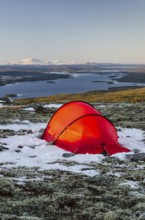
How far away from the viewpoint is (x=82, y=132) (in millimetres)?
22062

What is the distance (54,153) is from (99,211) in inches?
375

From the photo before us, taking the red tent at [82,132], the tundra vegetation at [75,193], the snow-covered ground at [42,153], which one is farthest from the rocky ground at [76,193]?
the red tent at [82,132]

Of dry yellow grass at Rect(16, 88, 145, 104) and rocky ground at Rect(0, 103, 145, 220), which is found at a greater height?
rocky ground at Rect(0, 103, 145, 220)

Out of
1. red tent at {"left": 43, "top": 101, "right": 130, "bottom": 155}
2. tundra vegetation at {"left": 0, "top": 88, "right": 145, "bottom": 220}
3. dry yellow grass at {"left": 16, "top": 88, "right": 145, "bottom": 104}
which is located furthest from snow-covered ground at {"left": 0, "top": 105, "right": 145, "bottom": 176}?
dry yellow grass at {"left": 16, "top": 88, "right": 145, "bottom": 104}

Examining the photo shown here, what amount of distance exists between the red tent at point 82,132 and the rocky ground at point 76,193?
1805 millimetres

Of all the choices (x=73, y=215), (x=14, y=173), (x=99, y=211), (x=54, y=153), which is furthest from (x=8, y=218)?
(x=54, y=153)

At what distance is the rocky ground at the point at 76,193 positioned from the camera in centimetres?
1129

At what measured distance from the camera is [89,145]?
21438 millimetres

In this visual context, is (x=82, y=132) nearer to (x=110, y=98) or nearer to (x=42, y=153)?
(x=42, y=153)

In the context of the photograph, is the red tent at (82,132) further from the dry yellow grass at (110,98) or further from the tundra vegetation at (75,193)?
the dry yellow grass at (110,98)

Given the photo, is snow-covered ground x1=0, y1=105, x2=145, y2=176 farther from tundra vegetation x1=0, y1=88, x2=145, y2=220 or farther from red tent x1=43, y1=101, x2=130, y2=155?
red tent x1=43, y1=101, x2=130, y2=155

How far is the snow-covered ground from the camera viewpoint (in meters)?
18.2

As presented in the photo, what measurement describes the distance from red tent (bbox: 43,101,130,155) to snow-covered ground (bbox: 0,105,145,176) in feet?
2.23

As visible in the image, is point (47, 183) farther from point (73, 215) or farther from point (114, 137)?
point (114, 137)
